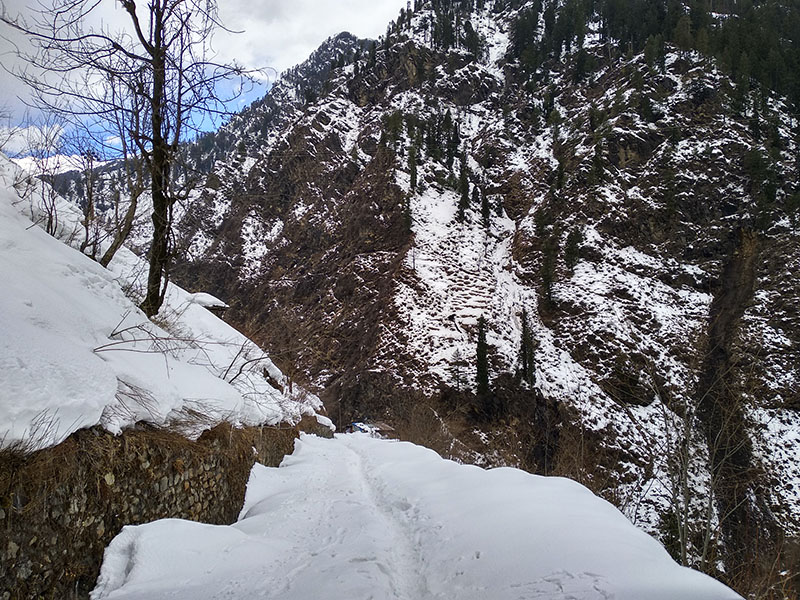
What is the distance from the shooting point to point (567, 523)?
3.22 meters

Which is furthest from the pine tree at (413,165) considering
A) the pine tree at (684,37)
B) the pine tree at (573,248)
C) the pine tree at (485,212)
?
the pine tree at (684,37)

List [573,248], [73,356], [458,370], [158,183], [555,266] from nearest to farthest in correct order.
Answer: [73,356]
[158,183]
[458,370]
[573,248]
[555,266]

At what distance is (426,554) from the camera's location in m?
3.64

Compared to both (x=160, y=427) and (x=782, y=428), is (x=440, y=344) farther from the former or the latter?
(x=160, y=427)

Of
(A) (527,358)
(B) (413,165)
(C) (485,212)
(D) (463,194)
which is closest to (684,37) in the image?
(C) (485,212)

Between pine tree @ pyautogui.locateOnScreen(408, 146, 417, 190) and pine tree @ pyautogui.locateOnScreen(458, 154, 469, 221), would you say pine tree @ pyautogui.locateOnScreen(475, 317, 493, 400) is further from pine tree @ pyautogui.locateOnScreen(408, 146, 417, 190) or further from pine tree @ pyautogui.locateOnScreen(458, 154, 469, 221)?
pine tree @ pyautogui.locateOnScreen(408, 146, 417, 190)

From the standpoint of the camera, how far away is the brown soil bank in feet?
7.25

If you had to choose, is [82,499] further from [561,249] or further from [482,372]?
[561,249]

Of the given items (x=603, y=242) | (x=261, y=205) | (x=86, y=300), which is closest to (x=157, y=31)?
(x=261, y=205)

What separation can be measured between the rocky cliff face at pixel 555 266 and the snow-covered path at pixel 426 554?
10.8 m

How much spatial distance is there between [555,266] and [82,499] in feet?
140

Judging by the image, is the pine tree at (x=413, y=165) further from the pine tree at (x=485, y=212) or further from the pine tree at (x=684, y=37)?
the pine tree at (x=684, y=37)

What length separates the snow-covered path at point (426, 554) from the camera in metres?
2.50

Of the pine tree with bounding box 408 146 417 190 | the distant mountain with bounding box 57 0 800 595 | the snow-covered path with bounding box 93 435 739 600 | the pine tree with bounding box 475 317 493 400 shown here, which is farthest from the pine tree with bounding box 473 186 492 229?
the snow-covered path with bounding box 93 435 739 600
